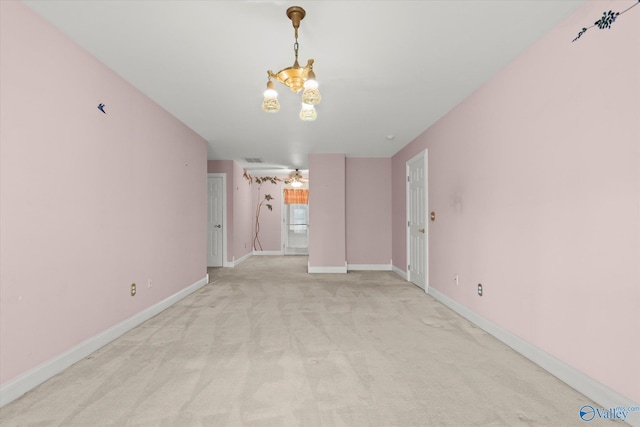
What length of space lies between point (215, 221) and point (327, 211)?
278 cm

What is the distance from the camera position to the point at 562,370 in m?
2.24

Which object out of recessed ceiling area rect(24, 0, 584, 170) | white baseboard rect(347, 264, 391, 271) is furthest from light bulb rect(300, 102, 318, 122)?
white baseboard rect(347, 264, 391, 271)

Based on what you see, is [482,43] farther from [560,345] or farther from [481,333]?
[481,333]

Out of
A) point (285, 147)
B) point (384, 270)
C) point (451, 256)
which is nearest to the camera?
point (451, 256)

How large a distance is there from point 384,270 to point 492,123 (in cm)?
447

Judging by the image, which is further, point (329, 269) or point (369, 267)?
point (369, 267)

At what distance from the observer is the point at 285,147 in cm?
619

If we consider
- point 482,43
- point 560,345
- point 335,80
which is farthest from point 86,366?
point 482,43

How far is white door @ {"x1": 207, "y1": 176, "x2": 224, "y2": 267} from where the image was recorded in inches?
299

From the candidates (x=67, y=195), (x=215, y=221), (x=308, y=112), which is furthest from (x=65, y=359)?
(x=215, y=221)

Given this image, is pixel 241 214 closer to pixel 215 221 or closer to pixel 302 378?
pixel 215 221

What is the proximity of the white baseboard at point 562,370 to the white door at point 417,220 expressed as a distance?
1791mm

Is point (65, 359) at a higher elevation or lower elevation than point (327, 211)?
lower

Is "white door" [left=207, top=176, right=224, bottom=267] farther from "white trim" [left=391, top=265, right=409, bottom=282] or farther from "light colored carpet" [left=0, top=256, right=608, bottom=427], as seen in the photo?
"white trim" [left=391, top=265, right=409, bottom=282]
